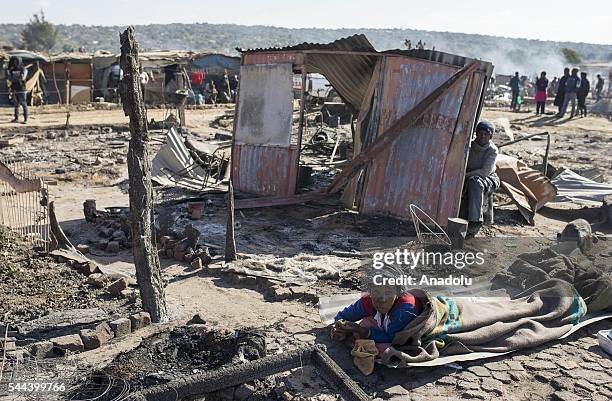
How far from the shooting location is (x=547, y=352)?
4699 millimetres

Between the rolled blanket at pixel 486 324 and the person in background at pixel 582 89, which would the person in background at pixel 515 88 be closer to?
the person in background at pixel 582 89

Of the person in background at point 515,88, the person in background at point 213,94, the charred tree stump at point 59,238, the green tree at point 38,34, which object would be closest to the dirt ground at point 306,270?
the charred tree stump at point 59,238

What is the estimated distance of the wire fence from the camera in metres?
6.66

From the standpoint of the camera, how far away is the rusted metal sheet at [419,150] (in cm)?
777

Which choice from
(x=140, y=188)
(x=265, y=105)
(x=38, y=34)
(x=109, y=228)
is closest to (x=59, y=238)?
(x=109, y=228)

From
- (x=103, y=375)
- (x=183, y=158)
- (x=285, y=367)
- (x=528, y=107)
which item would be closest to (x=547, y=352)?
(x=285, y=367)

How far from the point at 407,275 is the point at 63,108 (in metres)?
17.2

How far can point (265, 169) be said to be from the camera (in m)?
9.26

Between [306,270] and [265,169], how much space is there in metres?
3.14

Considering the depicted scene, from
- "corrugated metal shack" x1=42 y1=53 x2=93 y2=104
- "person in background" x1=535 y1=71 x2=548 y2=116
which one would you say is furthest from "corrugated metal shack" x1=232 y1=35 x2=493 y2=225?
"corrugated metal shack" x1=42 y1=53 x2=93 y2=104

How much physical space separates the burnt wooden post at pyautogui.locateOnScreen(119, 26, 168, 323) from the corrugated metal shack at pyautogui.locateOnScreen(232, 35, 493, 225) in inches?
140

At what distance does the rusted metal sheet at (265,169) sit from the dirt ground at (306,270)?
455 millimetres

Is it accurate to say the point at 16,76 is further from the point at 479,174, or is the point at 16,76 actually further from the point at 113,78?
the point at 479,174

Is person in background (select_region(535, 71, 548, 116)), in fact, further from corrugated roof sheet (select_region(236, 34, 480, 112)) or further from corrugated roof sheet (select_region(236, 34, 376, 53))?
corrugated roof sheet (select_region(236, 34, 376, 53))
